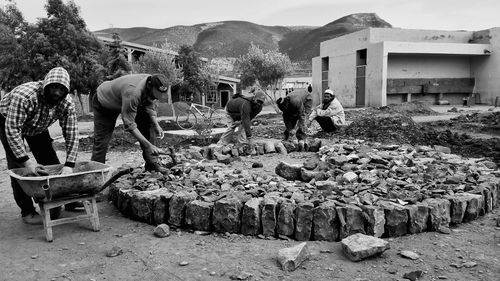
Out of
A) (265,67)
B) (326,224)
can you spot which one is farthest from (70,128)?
(265,67)

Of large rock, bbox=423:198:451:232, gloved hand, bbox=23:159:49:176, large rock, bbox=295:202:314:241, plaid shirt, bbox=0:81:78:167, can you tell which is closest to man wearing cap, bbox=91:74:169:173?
plaid shirt, bbox=0:81:78:167

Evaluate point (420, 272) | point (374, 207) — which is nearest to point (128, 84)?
point (374, 207)

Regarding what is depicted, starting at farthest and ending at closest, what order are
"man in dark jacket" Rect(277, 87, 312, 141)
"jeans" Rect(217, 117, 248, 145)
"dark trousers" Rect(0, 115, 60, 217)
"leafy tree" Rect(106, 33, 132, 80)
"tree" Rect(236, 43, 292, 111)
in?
"tree" Rect(236, 43, 292, 111), "leafy tree" Rect(106, 33, 132, 80), "man in dark jacket" Rect(277, 87, 312, 141), "jeans" Rect(217, 117, 248, 145), "dark trousers" Rect(0, 115, 60, 217)

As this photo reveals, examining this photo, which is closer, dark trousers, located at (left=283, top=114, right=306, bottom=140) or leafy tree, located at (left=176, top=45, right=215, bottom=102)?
dark trousers, located at (left=283, top=114, right=306, bottom=140)

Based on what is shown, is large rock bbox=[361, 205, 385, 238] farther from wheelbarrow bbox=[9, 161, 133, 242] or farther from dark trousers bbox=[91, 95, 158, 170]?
dark trousers bbox=[91, 95, 158, 170]

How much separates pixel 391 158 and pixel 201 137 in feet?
16.0

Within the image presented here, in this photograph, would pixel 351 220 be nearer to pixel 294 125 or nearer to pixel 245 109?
pixel 245 109

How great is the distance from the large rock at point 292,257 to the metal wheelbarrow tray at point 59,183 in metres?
1.75

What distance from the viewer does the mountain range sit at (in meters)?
87.2

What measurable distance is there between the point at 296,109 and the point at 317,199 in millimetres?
4752

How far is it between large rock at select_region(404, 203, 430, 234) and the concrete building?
20.8 m

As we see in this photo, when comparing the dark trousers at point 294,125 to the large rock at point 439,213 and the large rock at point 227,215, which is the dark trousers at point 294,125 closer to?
the large rock at point 439,213

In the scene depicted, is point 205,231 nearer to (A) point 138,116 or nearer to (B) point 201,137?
(A) point 138,116

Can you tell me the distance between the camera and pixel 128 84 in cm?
445
